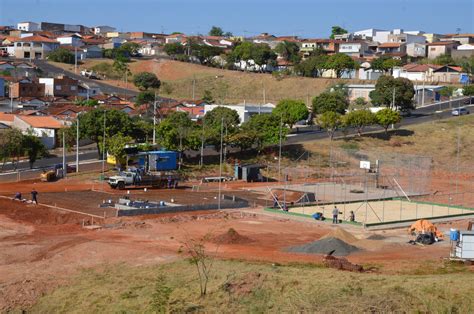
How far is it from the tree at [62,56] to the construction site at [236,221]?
7373cm

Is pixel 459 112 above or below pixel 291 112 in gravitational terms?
above

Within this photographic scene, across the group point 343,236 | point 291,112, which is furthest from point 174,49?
point 343,236

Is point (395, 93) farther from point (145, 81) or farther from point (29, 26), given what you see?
point (29, 26)

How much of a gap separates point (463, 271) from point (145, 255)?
11051mm

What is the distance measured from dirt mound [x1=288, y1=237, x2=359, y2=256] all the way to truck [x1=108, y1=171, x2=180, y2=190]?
691 inches

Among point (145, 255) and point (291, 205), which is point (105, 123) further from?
point (145, 255)

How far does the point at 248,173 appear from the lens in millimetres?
50375

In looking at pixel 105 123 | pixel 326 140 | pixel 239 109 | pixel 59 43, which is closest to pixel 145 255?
pixel 105 123

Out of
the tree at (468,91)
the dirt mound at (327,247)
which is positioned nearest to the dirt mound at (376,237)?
the dirt mound at (327,247)

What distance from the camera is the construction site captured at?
26.9m

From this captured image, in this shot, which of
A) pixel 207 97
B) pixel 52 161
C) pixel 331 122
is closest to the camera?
pixel 52 161

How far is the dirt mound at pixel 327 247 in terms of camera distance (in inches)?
1131

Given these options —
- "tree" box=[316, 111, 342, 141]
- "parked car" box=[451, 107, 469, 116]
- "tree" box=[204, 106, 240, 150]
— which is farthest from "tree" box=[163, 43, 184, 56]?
"tree" box=[316, 111, 342, 141]

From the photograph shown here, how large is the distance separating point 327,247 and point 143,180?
63.4 ft
